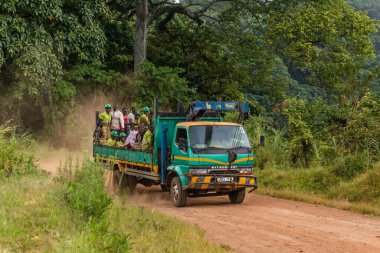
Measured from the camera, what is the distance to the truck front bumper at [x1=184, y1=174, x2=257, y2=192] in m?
14.0

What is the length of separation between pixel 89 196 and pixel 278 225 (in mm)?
4029

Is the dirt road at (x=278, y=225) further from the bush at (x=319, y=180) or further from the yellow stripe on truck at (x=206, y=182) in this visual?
the bush at (x=319, y=180)

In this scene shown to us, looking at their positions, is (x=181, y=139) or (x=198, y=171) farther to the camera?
(x=181, y=139)

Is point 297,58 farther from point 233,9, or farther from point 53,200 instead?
point 53,200

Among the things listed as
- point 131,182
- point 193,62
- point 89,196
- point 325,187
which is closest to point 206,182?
point 131,182

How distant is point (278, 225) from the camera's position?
1187 cm

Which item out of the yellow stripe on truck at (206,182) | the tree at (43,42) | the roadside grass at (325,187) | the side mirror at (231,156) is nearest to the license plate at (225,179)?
the yellow stripe on truck at (206,182)

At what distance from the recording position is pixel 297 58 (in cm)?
2853

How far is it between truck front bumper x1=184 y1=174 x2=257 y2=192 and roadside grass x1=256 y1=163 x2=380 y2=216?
2.08 m

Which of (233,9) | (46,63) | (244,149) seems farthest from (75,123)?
(244,149)

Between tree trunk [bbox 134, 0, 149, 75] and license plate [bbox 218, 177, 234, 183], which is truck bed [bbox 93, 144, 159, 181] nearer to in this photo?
license plate [bbox 218, 177, 234, 183]

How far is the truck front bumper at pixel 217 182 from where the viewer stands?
45.8 ft

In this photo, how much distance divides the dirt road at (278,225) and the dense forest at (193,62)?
366cm

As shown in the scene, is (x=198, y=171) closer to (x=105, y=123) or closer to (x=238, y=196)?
(x=238, y=196)
